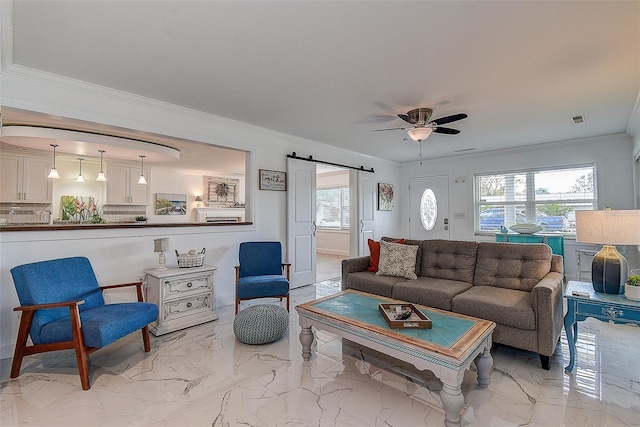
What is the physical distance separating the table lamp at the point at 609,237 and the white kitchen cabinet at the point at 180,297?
3.48 m

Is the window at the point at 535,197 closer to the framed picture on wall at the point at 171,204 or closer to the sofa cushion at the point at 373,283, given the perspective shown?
the sofa cushion at the point at 373,283

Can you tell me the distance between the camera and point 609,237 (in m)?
2.12

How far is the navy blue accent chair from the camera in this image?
128 inches

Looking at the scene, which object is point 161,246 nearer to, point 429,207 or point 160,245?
point 160,245

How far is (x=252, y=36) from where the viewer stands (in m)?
2.07

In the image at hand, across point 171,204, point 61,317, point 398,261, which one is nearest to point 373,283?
point 398,261

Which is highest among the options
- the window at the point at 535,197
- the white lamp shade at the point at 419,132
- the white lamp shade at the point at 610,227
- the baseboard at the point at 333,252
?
the white lamp shade at the point at 419,132

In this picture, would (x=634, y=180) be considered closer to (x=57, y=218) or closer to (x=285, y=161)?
(x=285, y=161)

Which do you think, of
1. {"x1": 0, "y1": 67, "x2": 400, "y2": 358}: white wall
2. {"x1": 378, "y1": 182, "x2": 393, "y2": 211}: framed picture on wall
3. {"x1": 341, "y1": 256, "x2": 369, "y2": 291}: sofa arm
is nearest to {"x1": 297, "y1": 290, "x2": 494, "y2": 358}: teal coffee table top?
{"x1": 341, "y1": 256, "x2": 369, "y2": 291}: sofa arm

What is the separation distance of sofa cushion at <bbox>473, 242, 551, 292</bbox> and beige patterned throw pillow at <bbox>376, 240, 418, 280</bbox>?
654 millimetres

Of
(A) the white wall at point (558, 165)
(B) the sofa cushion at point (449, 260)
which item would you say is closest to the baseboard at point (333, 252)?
(A) the white wall at point (558, 165)

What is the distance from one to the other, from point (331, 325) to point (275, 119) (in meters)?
2.75

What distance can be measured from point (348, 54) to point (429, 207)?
16.8 feet

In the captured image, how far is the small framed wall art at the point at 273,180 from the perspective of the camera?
4.29m
